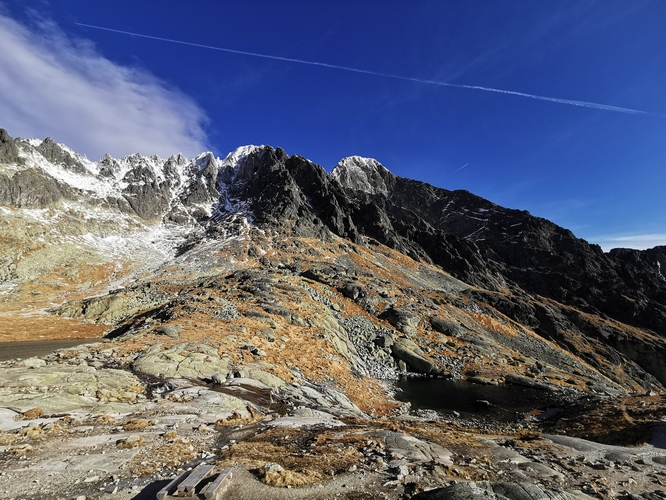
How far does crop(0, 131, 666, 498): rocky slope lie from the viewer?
11.6m

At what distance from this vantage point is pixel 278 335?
36688mm

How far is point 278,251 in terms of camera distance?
327 feet

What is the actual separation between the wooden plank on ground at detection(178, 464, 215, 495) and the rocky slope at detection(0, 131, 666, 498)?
1521 mm

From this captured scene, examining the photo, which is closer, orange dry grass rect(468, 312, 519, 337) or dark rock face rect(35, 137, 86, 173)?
orange dry grass rect(468, 312, 519, 337)

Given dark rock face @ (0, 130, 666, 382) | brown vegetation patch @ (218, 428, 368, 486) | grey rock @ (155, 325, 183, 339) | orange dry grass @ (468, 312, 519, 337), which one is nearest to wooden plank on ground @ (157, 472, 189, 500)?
brown vegetation patch @ (218, 428, 368, 486)

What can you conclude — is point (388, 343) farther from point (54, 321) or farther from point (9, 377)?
point (54, 321)

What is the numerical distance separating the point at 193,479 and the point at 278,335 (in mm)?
29095

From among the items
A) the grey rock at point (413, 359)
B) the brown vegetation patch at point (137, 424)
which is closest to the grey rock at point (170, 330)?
the brown vegetation patch at point (137, 424)

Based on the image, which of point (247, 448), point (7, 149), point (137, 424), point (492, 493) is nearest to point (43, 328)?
point (137, 424)

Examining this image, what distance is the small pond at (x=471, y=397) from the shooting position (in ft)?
105

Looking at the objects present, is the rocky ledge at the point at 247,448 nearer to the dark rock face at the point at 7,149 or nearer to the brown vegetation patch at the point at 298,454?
the brown vegetation patch at the point at 298,454

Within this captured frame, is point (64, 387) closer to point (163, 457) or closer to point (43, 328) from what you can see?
point (163, 457)

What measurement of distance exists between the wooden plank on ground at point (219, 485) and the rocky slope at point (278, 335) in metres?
1.00

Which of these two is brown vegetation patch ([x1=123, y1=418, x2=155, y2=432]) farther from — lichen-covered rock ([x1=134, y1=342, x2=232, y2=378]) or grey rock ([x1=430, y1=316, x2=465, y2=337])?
grey rock ([x1=430, y1=316, x2=465, y2=337])
